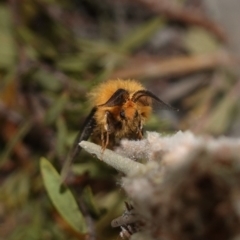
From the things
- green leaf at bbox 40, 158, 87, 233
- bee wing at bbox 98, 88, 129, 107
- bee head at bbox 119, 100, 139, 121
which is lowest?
green leaf at bbox 40, 158, 87, 233

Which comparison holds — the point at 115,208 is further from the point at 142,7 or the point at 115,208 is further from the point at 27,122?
the point at 142,7

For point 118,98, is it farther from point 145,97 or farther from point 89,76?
point 89,76

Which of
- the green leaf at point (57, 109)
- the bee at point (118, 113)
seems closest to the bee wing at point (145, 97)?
the bee at point (118, 113)

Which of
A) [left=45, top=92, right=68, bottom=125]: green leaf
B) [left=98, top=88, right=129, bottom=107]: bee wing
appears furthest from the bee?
[left=45, top=92, right=68, bottom=125]: green leaf

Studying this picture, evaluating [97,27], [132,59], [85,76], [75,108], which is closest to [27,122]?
[75,108]

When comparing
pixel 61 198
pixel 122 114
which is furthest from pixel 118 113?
pixel 61 198

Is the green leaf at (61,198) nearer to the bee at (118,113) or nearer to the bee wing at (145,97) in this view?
the bee at (118,113)

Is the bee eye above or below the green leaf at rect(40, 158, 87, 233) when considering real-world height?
above

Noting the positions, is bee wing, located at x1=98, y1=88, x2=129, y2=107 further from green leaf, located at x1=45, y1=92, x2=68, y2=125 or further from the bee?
green leaf, located at x1=45, y1=92, x2=68, y2=125
